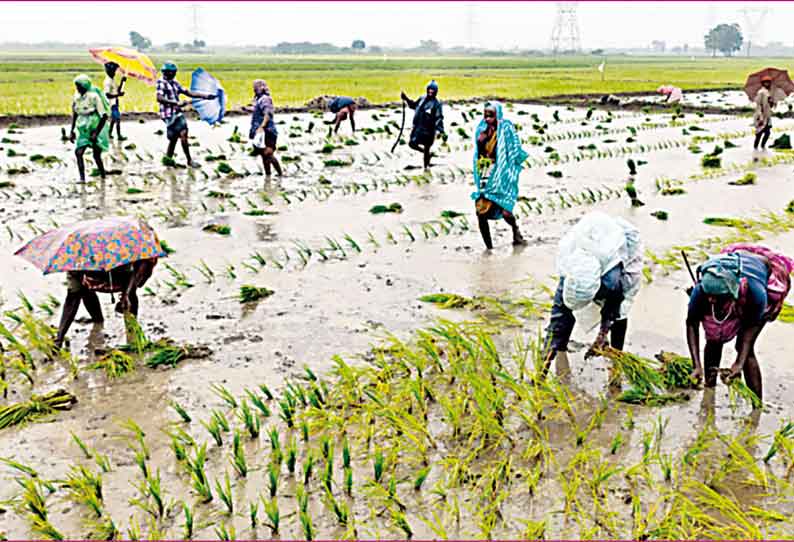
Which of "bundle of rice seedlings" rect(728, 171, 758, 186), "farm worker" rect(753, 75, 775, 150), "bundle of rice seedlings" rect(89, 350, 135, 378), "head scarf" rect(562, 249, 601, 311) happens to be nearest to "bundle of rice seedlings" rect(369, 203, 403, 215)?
"bundle of rice seedlings" rect(89, 350, 135, 378)

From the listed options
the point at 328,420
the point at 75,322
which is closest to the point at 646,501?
the point at 328,420

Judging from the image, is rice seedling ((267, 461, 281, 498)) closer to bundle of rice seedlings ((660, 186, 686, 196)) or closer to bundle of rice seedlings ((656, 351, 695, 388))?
bundle of rice seedlings ((656, 351, 695, 388))

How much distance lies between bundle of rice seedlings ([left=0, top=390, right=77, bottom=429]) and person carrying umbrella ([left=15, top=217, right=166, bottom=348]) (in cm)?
70

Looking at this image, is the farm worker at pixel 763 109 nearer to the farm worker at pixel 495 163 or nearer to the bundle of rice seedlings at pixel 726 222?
the bundle of rice seedlings at pixel 726 222

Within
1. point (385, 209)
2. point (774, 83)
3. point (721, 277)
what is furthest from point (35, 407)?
point (774, 83)

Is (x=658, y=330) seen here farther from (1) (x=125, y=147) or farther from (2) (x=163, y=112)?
(1) (x=125, y=147)

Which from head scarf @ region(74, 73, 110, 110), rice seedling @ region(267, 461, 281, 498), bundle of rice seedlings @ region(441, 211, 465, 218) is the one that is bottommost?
rice seedling @ region(267, 461, 281, 498)

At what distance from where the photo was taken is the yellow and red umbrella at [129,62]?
12.0m

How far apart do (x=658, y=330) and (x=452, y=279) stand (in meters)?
1.84

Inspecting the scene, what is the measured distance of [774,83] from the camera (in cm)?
1628

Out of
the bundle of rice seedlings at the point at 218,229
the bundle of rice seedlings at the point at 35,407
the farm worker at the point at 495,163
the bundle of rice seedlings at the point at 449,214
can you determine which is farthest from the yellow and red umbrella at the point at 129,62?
the bundle of rice seedlings at the point at 35,407

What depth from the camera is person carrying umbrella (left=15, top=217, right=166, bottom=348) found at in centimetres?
443

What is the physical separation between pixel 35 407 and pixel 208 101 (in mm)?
8235

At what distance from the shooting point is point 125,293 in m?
4.84
